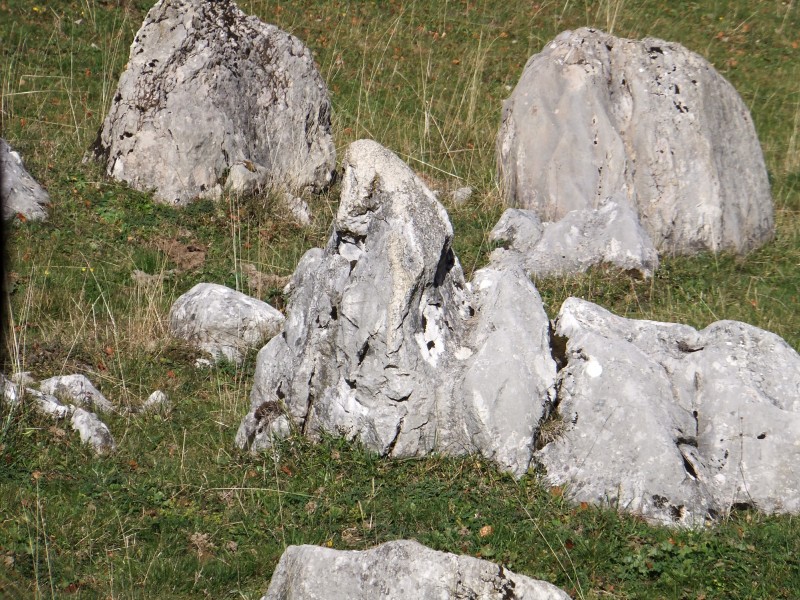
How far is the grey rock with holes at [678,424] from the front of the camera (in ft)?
19.5

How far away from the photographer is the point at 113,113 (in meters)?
10.6

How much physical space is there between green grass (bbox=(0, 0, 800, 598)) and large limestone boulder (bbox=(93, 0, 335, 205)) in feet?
1.26

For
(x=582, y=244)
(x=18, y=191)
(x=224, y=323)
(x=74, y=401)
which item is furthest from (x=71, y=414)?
(x=582, y=244)

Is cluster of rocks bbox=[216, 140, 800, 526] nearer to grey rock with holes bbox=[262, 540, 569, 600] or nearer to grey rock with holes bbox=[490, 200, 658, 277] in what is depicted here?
grey rock with holes bbox=[262, 540, 569, 600]

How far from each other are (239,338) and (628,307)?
12.2ft

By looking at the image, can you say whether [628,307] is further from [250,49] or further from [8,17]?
[8,17]

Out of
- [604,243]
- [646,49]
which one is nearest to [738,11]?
[646,49]

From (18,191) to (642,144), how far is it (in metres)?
6.70

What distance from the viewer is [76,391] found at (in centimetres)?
681

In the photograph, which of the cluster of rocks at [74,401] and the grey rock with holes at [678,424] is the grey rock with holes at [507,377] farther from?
the cluster of rocks at [74,401]

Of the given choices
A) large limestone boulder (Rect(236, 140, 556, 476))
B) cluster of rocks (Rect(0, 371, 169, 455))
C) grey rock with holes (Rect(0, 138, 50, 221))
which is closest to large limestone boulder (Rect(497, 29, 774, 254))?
large limestone boulder (Rect(236, 140, 556, 476))

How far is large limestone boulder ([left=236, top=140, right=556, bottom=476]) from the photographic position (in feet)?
20.4

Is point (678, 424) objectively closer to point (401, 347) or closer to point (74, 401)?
point (401, 347)

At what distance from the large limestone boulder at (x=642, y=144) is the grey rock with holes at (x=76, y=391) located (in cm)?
569
